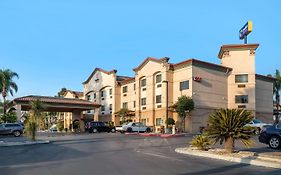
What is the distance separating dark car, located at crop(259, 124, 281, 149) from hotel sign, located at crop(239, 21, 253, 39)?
130 feet

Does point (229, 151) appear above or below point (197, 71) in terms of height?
below

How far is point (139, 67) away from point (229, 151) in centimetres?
4227

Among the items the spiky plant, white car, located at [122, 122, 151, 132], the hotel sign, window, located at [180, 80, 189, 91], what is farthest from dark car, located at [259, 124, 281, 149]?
the hotel sign

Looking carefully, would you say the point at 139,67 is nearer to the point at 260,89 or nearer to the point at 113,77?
the point at 113,77

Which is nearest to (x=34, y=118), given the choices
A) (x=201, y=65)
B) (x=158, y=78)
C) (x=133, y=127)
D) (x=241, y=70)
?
(x=133, y=127)

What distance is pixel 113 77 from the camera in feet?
220

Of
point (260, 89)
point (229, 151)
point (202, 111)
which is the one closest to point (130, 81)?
point (202, 111)

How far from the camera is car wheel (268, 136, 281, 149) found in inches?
765

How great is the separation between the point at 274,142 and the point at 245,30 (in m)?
41.5

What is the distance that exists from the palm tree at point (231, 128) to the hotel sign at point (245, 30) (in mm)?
42551

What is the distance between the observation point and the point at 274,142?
64.4 ft

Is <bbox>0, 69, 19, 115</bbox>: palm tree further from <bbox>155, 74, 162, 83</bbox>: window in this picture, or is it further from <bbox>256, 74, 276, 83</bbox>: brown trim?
<bbox>256, 74, 276, 83</bbox>: brown trim

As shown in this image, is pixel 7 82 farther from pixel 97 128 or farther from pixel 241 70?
pixel 241 70

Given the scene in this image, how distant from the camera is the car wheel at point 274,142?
63.8ft
